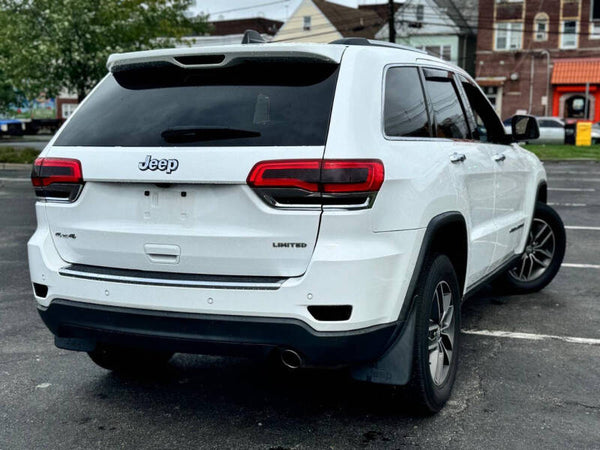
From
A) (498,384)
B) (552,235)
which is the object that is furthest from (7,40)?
(498,384)

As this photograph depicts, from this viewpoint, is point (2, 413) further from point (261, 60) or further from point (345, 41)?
point (345, 41)

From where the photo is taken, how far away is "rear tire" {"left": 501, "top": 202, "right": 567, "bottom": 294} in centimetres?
662

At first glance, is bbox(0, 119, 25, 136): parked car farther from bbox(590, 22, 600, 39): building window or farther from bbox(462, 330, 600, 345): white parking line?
bbox(462, 330, 600, 345): white parking line

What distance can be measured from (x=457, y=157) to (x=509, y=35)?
Answer: 1866 inches

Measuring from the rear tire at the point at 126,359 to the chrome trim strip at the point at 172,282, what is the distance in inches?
31.2

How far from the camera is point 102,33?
86.2 ft

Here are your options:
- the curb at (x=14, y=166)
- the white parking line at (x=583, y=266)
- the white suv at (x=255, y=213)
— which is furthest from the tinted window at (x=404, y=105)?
the curb at (x=14, y=166)

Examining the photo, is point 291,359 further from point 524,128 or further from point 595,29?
point 595,29

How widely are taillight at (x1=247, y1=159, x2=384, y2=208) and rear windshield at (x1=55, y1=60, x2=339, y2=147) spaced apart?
12 centimetres

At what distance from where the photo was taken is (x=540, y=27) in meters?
47.8

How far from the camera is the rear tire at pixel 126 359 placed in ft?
14.4

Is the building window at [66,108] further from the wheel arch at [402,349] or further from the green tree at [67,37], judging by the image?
the wheel arch at [402,349]

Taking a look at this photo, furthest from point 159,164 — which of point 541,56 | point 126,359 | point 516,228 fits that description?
point 541,56

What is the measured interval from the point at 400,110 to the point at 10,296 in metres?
4.26
